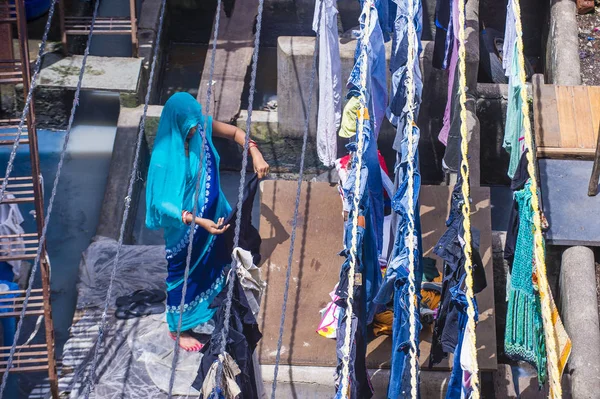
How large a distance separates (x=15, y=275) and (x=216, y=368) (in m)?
4.03

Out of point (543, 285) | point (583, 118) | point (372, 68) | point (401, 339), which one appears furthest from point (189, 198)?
point (583, 118)

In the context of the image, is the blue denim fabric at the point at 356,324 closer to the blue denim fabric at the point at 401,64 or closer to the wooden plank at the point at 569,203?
the blue denim fabric at the point at 401,64

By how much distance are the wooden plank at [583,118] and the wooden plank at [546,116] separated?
0.20 meters

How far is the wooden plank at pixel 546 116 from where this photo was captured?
10055mm

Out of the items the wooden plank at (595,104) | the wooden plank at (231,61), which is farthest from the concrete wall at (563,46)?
the wooden plank at (231,61)

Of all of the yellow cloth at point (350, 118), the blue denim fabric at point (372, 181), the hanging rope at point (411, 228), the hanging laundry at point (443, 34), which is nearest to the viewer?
the hanging rope at point (411, 228)

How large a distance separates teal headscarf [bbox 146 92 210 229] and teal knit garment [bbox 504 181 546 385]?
259 centimetres

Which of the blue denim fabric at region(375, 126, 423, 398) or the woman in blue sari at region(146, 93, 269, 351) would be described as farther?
the woman in blue sari at region(146, 93, 269, 351)

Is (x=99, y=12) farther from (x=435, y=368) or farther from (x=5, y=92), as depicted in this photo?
(x=435, y=368)

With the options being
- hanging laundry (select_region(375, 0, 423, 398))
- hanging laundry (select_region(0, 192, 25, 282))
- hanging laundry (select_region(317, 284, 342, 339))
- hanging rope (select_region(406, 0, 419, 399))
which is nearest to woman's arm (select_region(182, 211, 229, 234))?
hanging laundry (select_region(317, 284, 342, 339))

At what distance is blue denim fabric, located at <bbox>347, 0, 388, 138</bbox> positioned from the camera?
8023mm

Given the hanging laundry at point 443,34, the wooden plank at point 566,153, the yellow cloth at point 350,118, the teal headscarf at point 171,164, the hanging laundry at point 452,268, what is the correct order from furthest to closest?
the wooden plank at point 566,153, the hanging laundry at point 443,34, the yellow cloth at point 350,118, the teal headscarf at point 171,164, the hanging laundry at point 452,268

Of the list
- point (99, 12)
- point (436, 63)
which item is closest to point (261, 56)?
point (99, 12)

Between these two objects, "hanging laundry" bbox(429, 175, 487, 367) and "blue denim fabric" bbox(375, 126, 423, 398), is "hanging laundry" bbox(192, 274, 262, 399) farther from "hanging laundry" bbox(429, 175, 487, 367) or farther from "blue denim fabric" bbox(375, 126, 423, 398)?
"hanging laundry" bbox(429, 175, 487, 367)
